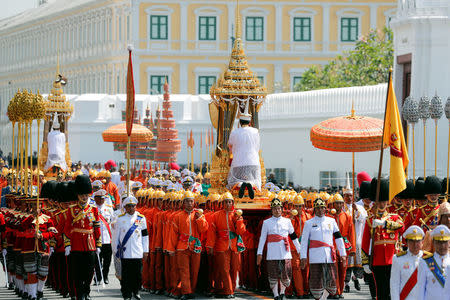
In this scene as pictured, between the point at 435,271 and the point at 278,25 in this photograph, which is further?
the point at 278,25

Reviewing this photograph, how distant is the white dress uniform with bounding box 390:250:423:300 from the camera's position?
12500 mm

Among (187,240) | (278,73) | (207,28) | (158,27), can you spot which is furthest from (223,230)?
(278,73)

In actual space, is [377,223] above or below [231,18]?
below

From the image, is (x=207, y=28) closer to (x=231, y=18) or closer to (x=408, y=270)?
(x=231, y=18)

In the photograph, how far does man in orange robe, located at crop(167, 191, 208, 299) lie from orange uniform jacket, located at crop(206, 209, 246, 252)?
153mm

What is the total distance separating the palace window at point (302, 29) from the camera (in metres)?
76.1

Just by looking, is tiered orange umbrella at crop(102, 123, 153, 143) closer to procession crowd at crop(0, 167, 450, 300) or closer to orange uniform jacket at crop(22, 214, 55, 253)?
procession crowd at crop(0, 167, 450, 300)

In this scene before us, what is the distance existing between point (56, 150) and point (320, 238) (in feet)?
51.6

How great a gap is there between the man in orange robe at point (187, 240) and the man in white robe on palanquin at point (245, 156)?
1671mm

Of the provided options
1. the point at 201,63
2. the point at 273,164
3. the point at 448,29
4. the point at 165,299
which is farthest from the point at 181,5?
the point at 165,299

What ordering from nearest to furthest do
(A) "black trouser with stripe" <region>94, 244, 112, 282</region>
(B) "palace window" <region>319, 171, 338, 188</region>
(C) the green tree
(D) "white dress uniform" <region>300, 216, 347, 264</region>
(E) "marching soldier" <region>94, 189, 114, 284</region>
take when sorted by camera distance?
(D) "white dress uniform" <region>300, 216, 347, 264</region>
(E) "marching soldier" <region>94, 189, 114, 284</region>
(A) "black trouser with stripe" <region>94, 244, 112, 282</region>
(B) "palace window" <region>319, 171, 338, 188</region>
(C) the green tree

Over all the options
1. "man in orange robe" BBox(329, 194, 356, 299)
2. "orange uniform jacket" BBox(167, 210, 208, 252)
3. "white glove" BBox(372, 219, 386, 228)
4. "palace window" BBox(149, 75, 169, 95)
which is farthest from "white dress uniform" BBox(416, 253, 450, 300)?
"palace window" BBox(149, 75, 169, 95)

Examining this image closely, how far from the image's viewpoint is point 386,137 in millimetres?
15617

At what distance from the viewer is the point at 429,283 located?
11773 mm
